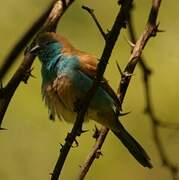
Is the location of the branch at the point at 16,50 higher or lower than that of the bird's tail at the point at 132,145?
higher

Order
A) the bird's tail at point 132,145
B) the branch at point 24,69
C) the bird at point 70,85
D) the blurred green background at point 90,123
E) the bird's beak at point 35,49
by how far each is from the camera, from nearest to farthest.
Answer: the branch at point 24,69 → the bird's beak at point 35,49 → the bird at point 70,85 → the bird's tail at point 132,145 → the blurred green background at point 90,123

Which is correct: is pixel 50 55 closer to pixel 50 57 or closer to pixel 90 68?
pixel 50 57

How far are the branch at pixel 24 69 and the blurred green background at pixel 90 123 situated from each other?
6.24ft

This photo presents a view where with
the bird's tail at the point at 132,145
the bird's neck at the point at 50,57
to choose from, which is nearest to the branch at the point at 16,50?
the bird's neck at the point at 50,57

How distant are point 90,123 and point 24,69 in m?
2.33

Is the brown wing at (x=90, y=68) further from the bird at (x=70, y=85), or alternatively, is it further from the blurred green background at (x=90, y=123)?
the blurred green background at (x=90, y=123)

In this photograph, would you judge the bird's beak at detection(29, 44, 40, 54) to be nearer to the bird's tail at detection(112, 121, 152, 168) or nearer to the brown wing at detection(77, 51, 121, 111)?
the brown wing at detection(77, 51, 121, 111)

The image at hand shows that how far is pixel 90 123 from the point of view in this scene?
20.9 feet

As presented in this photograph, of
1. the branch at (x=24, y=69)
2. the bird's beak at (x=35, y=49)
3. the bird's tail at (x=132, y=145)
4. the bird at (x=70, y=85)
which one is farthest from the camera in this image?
the bird's tail at (x=132, y=145)

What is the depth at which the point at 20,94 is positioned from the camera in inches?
265

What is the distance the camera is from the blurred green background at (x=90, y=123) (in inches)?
250

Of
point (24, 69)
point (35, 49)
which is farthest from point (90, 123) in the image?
point (24, 69)

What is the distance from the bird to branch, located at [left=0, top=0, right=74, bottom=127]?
22cm

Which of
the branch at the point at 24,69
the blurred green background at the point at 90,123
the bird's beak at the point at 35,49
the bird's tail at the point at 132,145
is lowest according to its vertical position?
the blurred green background at the point at 90,123
